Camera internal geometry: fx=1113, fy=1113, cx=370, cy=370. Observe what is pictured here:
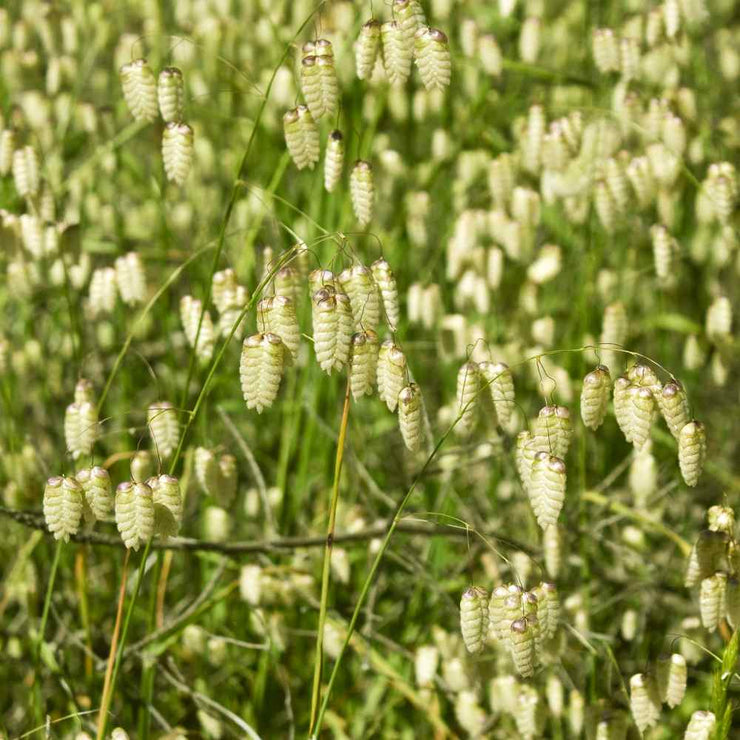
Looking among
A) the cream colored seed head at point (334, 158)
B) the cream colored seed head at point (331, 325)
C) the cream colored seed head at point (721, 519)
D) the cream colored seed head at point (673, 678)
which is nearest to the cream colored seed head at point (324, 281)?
the cream colored seed head at point (331, 325)

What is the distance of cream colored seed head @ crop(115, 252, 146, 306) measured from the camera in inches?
94.7

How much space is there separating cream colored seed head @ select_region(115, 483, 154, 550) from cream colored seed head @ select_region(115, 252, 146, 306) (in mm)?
881

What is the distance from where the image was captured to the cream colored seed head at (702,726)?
180cm

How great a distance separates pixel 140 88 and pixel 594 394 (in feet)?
3.13

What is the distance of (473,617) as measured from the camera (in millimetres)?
1670

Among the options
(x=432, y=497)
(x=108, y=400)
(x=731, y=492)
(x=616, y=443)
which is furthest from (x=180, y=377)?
(x=731, y=492)

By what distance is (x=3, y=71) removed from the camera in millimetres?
3145

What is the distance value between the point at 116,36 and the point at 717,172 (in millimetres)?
2380

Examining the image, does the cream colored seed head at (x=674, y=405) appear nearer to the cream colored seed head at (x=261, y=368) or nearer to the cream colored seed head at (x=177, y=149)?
the cream colored seed head at (x=261, y=368)

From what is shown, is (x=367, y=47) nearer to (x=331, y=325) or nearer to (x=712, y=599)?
(x=331, y=325)

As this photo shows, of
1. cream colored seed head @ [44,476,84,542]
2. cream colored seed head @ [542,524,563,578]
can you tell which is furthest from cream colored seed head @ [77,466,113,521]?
cream colored seed head @ [542,524,563,578]

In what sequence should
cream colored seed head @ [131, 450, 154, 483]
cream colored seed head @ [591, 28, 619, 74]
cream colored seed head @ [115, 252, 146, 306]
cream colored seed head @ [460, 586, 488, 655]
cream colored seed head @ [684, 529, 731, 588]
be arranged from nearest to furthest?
cream colored seed head @ [460, 586, 488, 655] → cream colored seed head @ [684, 529, 731, 588] → cream colored seed head @ [131, 450, 154, 483] → cream colored seed head @ [115, 252, 146, 306] → cream colored seed head @ [591, 28, 619, 74]

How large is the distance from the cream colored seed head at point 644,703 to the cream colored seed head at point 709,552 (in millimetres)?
185

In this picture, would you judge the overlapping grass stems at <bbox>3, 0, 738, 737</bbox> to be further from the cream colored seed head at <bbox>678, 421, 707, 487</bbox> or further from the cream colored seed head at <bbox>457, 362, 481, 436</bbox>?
the cream colored seed head at <bbox>678, 421, 707, 487</bbox>
